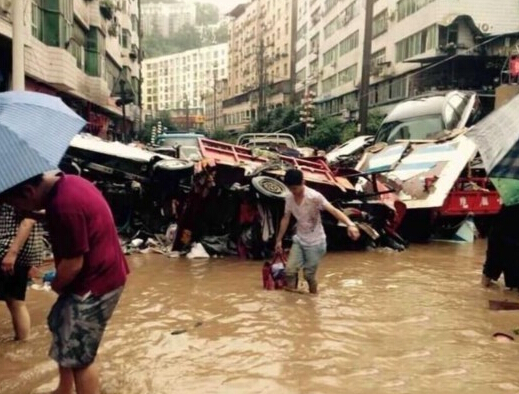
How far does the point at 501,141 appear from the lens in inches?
207

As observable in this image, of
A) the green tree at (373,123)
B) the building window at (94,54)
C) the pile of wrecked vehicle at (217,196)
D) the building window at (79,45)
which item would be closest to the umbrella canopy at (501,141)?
the pile of wrecked vehicle at (217,196)

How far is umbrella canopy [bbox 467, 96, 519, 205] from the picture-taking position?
500 centimetres

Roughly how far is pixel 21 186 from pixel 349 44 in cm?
5954

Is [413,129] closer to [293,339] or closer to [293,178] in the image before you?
[293,178]

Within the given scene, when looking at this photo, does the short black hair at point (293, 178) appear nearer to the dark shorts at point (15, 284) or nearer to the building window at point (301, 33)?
the dark shorts at point (15, 284)

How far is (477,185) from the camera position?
41.9 ft

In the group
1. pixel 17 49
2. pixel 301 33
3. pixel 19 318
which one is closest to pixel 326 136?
pixel 17 49

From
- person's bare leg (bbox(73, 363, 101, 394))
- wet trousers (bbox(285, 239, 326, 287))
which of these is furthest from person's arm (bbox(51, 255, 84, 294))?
wet trousers (bbox(285, 239, 326, 287))

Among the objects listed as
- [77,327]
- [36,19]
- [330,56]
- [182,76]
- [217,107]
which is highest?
[182,76]

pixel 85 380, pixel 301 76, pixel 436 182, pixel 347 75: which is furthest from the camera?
pixel 301 76

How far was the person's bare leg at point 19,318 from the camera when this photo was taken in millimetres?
5031

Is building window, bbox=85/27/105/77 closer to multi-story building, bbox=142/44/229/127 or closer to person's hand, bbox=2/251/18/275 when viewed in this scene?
person's hand, bbox=2/251/18/275

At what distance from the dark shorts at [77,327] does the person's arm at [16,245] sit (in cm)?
149

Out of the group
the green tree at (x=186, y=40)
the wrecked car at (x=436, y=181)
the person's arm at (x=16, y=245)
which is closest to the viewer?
the person's arm at (x=16, y=245)
